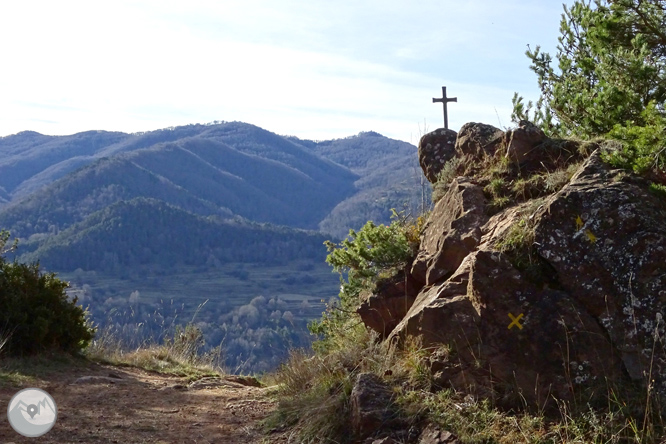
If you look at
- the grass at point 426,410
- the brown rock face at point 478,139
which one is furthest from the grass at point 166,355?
the brown rock face at point 478,139

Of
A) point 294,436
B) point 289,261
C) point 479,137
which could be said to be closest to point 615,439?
point 294,436

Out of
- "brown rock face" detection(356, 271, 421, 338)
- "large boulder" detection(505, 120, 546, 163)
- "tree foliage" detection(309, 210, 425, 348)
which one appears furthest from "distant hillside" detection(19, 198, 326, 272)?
"large boulder" detection(505, 120, 546, 163)

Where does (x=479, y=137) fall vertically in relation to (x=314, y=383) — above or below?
above

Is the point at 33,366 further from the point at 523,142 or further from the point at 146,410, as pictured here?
the point at 523,142

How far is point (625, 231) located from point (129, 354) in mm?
7878

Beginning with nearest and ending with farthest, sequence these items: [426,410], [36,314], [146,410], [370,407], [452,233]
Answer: [426,410]
[370,407]
[452,233]
[146,410]
[36,314]

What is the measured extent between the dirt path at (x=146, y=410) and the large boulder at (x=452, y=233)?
1964 mm

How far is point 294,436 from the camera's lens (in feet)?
17.9

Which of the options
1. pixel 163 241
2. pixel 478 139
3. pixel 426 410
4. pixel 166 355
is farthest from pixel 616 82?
pixel 163 241

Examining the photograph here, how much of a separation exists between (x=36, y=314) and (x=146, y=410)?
3.22m

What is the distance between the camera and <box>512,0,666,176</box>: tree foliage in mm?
6062

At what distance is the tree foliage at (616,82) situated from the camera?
19.9 ft

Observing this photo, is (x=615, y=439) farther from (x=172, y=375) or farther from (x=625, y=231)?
(x=172, y=375)

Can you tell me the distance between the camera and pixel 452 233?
634 cm
